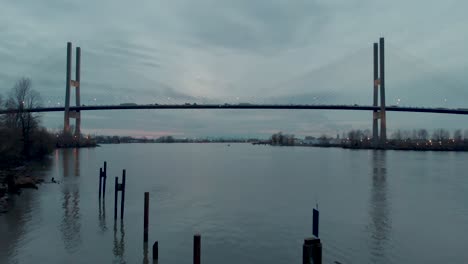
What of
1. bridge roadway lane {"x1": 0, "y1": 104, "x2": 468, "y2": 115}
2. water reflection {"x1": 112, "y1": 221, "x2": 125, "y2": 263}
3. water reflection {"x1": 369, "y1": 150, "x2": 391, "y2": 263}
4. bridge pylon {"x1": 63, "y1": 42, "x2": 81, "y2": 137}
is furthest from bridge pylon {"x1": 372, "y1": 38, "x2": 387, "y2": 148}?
water reflection {"x1": 112, "y1": 221, "x2": 125, "y2": 263}

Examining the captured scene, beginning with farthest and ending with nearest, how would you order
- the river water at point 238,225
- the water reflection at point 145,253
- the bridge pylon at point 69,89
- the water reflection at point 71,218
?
the bridge pylon at point 69,89
the water reflection at point 71,218
the river water at point 238,225
the water reflection at point 145,253

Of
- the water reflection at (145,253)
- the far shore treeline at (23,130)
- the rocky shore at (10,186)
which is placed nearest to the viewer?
the water reflection at (145,253)

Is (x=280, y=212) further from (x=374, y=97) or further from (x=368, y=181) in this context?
(x=374, y=97)

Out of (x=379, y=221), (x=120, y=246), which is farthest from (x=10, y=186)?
(x=379, y=221)

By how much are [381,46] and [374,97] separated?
681 cm

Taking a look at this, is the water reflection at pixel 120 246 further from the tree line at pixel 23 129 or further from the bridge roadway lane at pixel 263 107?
the bridge roadway lane at pixel 263 107

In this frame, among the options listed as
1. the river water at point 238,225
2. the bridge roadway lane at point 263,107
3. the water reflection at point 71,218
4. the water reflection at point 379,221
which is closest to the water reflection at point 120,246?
the river water at point 238,225

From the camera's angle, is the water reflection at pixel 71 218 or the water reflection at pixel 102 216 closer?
the water reflection at pixel 71 218

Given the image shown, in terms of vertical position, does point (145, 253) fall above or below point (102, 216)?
below

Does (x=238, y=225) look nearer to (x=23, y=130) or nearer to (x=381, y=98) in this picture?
(x=23, y=130)

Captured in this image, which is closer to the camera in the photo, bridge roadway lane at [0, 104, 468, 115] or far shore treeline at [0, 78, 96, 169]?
far shore treeline at [0, 78, 96, 169]

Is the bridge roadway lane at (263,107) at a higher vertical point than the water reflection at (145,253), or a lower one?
higher

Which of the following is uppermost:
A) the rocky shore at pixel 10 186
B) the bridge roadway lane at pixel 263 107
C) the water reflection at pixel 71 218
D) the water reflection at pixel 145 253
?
the bridge roadway lane at pixel 263 107

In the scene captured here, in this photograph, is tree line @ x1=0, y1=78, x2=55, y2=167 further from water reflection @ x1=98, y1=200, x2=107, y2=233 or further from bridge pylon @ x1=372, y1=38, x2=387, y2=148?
bridge pylon @ x1=372, y1=38, x2=387, y2=148
